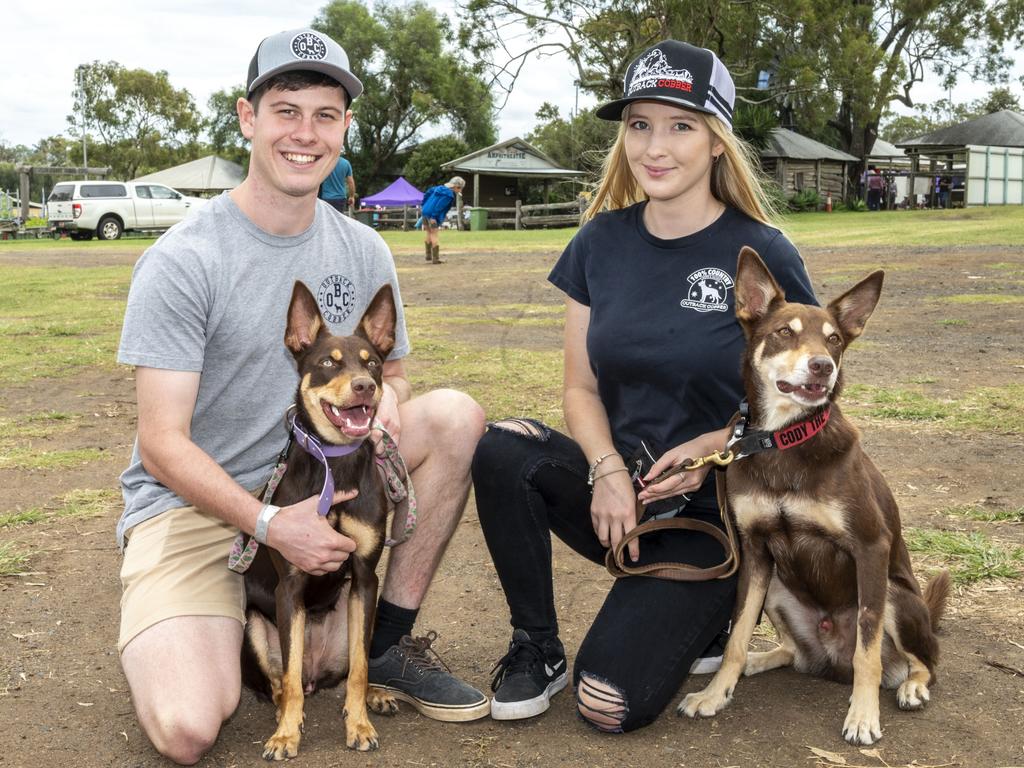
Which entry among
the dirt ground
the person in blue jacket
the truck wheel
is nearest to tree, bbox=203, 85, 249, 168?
the truck wheel

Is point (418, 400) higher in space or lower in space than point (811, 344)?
lower

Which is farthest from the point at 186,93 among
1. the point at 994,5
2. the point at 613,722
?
the point at 613,722

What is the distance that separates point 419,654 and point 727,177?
7.02 ft

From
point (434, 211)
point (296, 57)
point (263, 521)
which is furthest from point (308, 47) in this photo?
point (434, 211)

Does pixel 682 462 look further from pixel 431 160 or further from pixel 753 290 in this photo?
pixel 431 160

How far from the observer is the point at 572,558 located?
5.20 meters

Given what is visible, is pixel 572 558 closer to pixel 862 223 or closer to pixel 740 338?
pixel 740 338

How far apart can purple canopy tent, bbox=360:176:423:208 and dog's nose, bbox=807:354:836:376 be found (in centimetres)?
5327

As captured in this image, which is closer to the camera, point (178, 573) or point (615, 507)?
point (178, 573)

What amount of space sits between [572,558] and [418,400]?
5.01ft

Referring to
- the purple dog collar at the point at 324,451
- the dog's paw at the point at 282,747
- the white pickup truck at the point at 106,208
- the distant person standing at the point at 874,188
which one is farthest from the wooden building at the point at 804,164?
the dog's paw at the point at 282,747

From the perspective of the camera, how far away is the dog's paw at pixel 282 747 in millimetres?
3324

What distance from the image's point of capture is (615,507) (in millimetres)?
3840

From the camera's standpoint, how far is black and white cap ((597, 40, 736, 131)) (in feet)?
12.8
